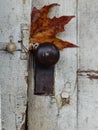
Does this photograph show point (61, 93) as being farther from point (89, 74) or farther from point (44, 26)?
point (44, 26)

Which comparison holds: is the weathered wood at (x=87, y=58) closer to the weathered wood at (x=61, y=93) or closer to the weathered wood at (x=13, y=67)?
the weathered wood at (x=61, y=93)

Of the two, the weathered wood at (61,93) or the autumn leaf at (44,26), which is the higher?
the autumn leaf at (44,26)

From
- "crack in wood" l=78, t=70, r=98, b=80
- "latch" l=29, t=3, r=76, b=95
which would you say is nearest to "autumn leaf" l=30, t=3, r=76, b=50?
"latch" l=29, t=3, r=76, b=95

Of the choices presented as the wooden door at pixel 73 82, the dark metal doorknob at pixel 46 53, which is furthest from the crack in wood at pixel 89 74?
the dark metal doorknob at pixel 46 53

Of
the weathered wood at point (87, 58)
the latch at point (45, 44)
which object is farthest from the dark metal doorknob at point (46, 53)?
the weathered wood at point (87, 58)

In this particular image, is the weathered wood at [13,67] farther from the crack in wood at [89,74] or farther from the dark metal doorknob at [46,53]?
the crack in wood at [89,74]

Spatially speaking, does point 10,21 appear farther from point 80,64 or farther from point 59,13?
point 80,64
